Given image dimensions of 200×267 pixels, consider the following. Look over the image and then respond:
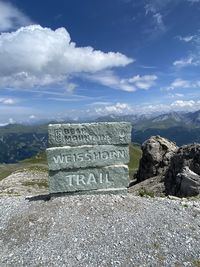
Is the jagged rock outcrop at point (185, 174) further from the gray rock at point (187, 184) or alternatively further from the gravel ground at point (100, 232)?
the gravel ground at point (100, 232)

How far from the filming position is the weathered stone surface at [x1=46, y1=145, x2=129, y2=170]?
67.5 ft

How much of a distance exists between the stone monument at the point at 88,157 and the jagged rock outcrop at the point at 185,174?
29.7ft

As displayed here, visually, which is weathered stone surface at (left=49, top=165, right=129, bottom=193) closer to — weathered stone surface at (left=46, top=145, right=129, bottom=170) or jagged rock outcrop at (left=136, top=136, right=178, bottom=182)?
weathered stone surface at (left=46, top=145, right=129, bottom=170)

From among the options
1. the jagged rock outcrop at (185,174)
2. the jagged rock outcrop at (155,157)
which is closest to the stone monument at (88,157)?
the jagged rock outcrop at (185,174)

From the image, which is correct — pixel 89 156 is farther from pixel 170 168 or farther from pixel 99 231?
pixel 170 168

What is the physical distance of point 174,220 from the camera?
1825cm

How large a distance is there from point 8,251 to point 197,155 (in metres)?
24.8

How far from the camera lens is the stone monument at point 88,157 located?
811 inches

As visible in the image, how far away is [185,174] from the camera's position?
2978 centimetres

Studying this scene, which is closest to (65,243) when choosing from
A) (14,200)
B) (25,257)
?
(25,257)

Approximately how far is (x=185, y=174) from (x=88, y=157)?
1253cm

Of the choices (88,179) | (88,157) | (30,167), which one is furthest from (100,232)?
(30,167)

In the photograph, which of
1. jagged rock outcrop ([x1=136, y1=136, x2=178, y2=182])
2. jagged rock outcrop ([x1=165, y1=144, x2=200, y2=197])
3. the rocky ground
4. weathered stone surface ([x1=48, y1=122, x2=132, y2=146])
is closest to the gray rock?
jagged rock outcrop ([x1=165, y1=144, x2=200, y2=197])

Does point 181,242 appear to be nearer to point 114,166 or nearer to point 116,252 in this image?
point 116,252
